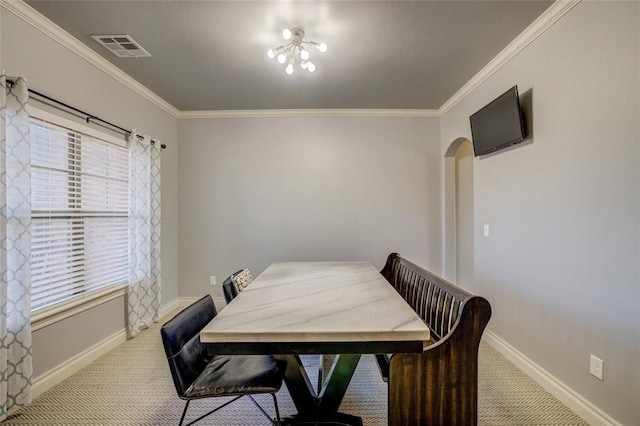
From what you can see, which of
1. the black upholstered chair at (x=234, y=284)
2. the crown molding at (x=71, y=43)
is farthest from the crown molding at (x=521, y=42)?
the crown molding at (x=71, y=43)

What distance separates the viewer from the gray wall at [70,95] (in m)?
1.88

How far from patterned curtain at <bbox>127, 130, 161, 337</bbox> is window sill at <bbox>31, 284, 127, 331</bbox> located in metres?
0.16

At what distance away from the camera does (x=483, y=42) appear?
89.1 inches

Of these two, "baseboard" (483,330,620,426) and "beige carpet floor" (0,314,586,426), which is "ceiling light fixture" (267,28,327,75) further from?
"baseboard" (483,330,620,426)

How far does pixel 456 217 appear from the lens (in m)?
3.79

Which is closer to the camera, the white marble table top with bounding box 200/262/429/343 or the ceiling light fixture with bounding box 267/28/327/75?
the white marble table top with bounding box 200/262/429/343

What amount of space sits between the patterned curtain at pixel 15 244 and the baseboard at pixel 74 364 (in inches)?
7.5

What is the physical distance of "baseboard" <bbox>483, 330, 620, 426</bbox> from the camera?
5.44ft

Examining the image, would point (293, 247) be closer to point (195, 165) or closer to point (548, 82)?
point (195, 165)

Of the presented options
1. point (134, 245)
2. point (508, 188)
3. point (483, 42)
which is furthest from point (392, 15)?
point (134, 245)

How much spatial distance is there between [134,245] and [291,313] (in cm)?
229

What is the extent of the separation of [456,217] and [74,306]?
4113mm

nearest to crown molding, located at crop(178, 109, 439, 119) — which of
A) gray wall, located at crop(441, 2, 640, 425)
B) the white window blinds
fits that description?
the white window blinds

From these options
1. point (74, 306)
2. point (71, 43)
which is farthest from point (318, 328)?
point (71, 43)
